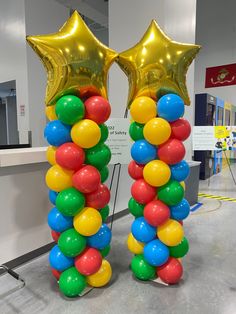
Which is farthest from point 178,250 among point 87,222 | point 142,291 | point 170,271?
point 87,222

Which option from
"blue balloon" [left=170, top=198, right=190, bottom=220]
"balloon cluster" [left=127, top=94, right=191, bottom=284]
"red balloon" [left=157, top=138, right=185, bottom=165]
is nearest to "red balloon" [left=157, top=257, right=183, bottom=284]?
"balloon cluster" [left=127, top=94, right=191, bottom=284]

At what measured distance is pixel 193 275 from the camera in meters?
2.20

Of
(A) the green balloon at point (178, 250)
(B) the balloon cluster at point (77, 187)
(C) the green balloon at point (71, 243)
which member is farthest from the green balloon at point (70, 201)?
(A) the green balloon at point (178, 250)

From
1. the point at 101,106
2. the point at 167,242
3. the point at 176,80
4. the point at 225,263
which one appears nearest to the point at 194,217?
the point at 225,263

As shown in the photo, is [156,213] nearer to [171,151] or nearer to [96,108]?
[171,151]

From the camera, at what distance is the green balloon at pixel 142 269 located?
2.04m

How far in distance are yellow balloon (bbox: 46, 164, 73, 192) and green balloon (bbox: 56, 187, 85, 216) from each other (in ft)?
0.13

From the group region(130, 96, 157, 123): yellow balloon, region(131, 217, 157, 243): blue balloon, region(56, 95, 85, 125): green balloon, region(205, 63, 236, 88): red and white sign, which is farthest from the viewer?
region(205, 63, 236, 88): red and white sign

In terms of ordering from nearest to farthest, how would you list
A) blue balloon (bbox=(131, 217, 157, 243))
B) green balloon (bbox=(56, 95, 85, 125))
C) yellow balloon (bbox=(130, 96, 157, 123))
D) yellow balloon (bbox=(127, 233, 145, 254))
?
green balloon (bbox=(56, 95, 85, 125)) < yellow balloon (bbox=(130, 96, 157, 123)) < blue balloon (bbox=(131, 217, 157, 243)) < yellow balloon (bbox=(127, 233, 145, 254))

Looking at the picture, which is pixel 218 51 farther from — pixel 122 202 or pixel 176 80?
pixel 176 80

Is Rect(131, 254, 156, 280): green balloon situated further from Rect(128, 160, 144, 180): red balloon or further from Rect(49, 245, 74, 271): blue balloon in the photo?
Rect(128, 160, 144, 180): red balloon

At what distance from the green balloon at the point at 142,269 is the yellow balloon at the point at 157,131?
0.94 meters

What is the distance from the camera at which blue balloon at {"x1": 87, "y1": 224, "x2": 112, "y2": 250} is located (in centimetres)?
186

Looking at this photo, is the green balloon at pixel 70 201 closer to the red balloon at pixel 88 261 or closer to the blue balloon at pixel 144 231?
the red balloon at pixel 88 261
